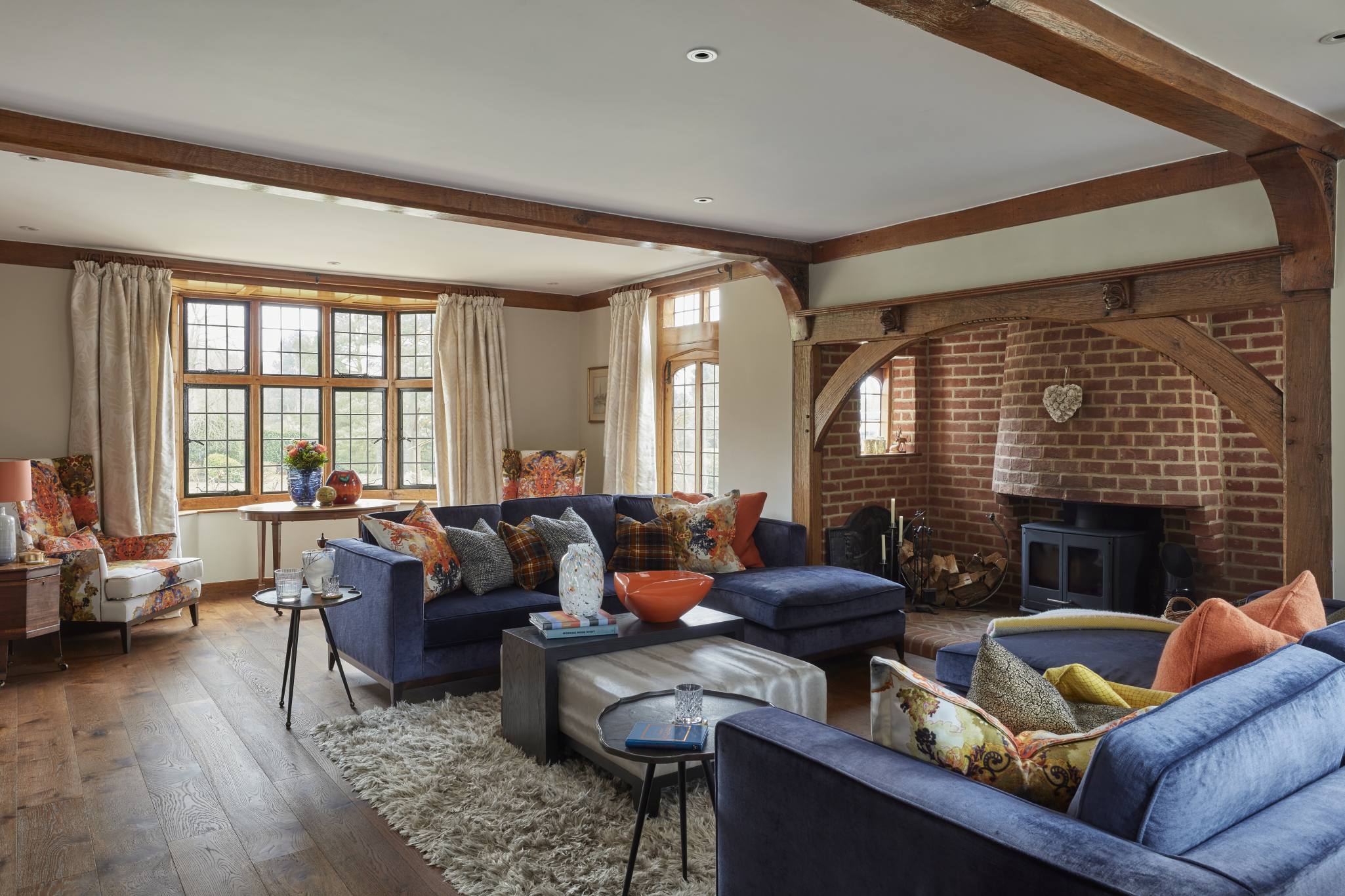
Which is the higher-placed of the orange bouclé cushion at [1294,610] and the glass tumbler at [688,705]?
the orange bouclé cushion at [1294,610]

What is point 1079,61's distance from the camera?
2.24 metres

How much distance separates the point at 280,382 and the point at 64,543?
2272 millimetres

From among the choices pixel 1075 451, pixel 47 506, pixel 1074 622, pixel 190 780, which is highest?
pixel 1075 451

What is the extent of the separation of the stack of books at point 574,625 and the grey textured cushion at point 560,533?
42.2 inches

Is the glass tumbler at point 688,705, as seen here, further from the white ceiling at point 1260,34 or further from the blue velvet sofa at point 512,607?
the white ceiling at point 1260,34

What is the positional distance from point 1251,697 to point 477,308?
6.63 m

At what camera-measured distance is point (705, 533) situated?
194 inches

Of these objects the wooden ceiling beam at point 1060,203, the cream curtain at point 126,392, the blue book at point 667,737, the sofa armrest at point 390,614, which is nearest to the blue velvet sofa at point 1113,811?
the blue book at point 667,737

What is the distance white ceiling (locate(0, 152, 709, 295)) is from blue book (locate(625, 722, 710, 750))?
329 cm

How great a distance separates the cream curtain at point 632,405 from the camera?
6.88 metres

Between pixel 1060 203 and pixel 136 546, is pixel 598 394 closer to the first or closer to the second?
pixel 136 546

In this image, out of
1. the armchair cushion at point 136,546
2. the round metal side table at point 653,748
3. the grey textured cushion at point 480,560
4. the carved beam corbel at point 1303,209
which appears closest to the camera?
the round metal side table at point 653,748

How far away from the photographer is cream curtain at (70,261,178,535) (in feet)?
19.0

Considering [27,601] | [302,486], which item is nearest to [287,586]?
[27,601]
